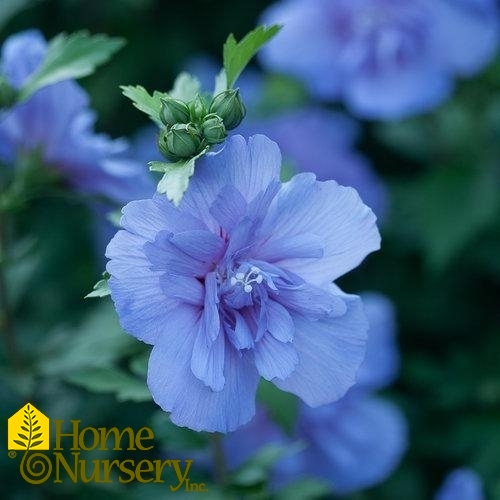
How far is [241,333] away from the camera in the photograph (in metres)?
0.94

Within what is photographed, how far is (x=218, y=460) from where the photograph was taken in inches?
47.7

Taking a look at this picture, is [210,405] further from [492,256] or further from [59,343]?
→ [492,256]

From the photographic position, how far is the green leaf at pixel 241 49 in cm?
98

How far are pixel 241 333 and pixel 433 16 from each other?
1206 millimetres

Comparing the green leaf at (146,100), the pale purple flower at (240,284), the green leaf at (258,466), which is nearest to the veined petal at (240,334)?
the pale purple flower at (240,284)

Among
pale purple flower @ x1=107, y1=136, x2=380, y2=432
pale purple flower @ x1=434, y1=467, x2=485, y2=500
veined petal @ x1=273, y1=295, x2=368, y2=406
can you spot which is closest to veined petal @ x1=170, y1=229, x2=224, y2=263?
pale purple flower @ x1=107, y1=136, x2=380, y2=432

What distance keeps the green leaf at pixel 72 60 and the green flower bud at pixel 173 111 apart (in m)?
0.25

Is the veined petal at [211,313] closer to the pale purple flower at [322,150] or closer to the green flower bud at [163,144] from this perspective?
the green flower bud at [163,144]

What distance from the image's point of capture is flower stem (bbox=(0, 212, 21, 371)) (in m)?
1.28

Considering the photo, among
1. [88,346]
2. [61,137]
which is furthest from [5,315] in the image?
[61,137]

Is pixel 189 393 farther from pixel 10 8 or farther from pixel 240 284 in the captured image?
pixel 10 8

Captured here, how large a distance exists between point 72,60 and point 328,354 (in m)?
0.50

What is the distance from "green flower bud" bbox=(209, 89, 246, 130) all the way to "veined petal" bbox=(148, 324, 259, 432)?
0.64ft

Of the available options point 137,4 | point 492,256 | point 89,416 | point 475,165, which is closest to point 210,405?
point 89,416
